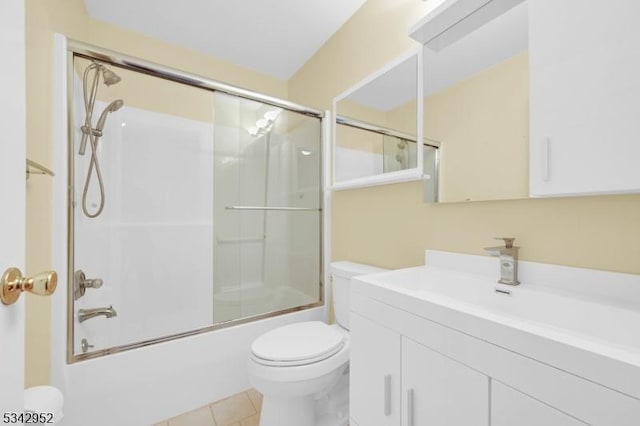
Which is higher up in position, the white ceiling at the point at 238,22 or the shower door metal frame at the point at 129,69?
the white ceiling at the point at 238,22

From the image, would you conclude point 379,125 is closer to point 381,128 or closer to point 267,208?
point 381,128

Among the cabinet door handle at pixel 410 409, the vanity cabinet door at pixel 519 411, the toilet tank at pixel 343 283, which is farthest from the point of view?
the toilet tank at pixel 343 283

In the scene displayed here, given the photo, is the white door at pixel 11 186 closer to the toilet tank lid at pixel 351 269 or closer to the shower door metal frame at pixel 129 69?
the shower door metal frame at pixel 129 69

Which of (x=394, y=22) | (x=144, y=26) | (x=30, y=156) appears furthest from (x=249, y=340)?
(x=144, y=26)

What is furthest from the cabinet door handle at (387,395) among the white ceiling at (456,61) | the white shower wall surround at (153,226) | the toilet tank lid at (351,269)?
the white shower wall surround at (153,226)

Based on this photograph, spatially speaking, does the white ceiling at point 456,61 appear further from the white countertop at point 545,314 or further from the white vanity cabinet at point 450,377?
the white vanity cabinet at point 450,377

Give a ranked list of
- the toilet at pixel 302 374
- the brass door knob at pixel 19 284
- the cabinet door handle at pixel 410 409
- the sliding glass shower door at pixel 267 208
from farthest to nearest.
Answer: the sliding glass shower door at pixel 267 208
the toilet at pixel 302 374
the cabinet door handle at pixel 410 409
the brass door knob at pixel 19 284

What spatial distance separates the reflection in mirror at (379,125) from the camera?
52.7 inches

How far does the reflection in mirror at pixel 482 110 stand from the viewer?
37.3 inches

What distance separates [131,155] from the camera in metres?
1.94

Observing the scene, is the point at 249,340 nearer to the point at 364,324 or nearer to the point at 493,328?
the point at 364,324

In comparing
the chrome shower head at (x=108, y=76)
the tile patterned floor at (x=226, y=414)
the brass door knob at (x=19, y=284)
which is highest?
the chrome shower head at (x=108, y=76)

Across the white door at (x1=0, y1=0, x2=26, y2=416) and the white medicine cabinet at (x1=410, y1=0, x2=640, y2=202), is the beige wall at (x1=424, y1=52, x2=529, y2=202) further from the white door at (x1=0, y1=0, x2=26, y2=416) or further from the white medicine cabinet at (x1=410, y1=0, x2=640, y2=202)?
the white door at (x1=0, y1=0, x2=26, y2=416)

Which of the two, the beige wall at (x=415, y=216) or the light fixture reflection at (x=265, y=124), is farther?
the light fixture reflection at (x=265, y=124)
